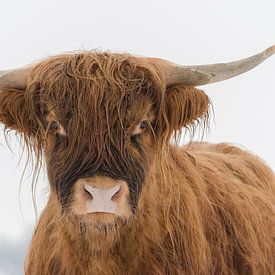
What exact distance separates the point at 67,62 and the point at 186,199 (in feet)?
4.13

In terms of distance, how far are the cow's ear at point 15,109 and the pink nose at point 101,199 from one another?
836 mm

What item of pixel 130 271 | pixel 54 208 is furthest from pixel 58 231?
pixel 130 271

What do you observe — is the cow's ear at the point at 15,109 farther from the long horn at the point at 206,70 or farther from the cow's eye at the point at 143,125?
the long horn at the point at 206,70

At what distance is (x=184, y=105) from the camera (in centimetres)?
596

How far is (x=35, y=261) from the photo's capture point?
248 inches

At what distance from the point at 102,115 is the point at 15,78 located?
2.36 feet

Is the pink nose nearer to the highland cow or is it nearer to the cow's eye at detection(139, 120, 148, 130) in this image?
the highland cow

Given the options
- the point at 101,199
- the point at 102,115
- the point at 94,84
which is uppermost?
the point at 94,84

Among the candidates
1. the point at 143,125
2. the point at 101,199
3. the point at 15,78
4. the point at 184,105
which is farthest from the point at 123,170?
the point at 15,78

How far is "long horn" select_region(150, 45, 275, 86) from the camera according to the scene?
570cm

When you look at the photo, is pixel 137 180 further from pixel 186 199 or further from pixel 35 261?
pixel 35 261

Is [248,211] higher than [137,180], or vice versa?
[137,180]

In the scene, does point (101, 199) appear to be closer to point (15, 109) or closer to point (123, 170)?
point (123, 170)

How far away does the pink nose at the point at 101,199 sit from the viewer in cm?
527
